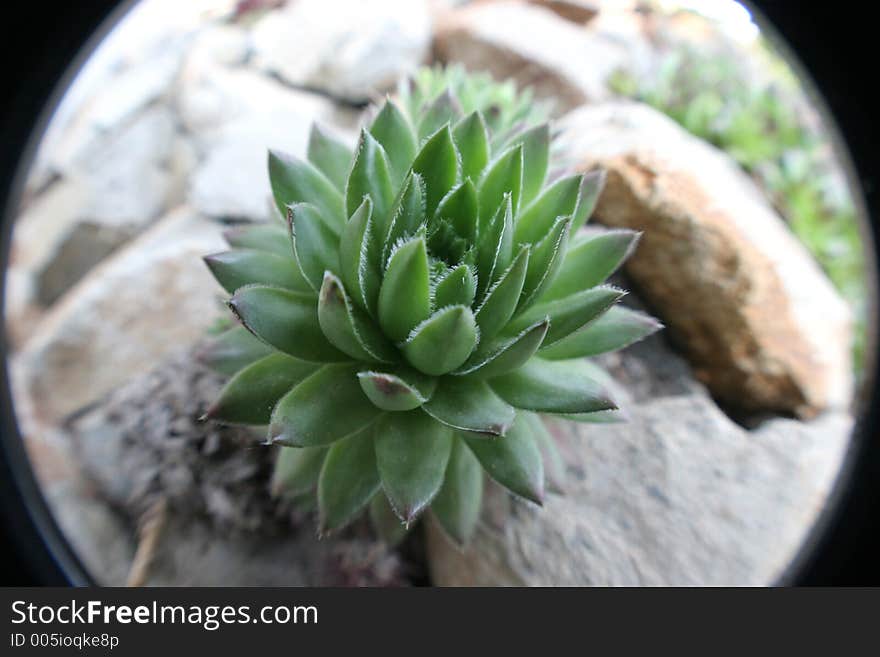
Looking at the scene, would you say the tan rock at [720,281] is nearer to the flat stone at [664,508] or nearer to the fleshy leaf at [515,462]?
the flat stone at [664,508]

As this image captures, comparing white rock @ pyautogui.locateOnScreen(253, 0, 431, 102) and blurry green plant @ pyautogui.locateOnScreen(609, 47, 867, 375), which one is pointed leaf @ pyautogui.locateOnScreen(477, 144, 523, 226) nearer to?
blurry green plant @ pyautogui.locateOnScreen(609, 47, 867, 375)

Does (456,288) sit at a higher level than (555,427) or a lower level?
higher

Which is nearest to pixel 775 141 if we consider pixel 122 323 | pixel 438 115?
pixel 438 115

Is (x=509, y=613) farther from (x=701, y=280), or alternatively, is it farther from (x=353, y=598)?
(x=701, y=280)

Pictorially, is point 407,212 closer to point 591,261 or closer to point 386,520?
point 591,261

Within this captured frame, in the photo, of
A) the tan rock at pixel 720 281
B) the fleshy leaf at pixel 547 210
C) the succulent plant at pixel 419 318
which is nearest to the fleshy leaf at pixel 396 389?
the succulent plant at pixel 419 318

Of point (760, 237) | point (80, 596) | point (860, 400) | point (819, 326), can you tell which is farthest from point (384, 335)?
point (819, 326)

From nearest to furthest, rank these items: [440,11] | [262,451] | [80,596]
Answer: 1. [80,596]
2. [262,451]
3. [440,11]
